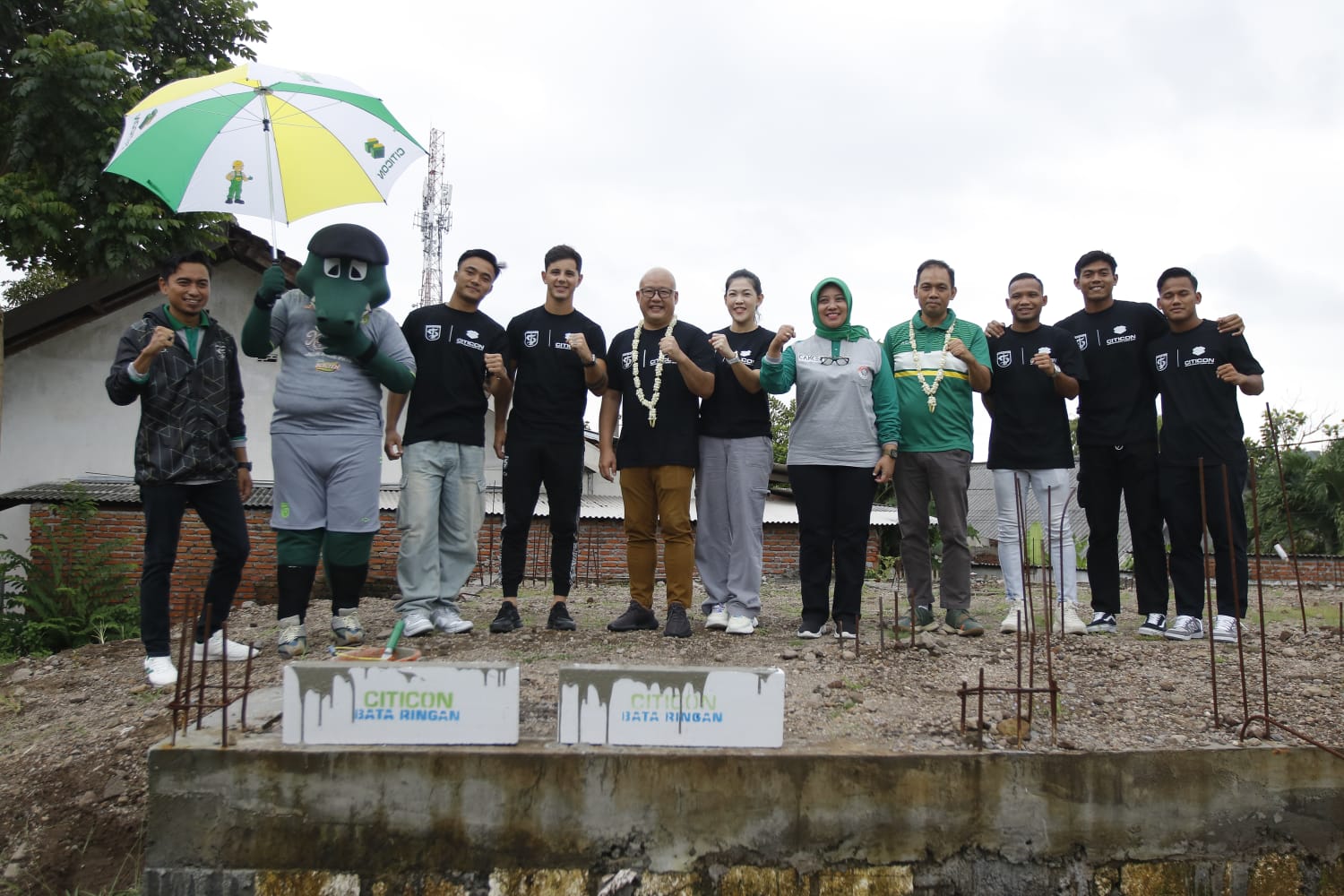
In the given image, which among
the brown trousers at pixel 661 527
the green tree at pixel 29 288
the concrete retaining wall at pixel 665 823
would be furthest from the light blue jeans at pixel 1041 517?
the green tree at pixel 29 288

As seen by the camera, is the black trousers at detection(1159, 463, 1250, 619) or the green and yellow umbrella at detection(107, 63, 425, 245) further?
the black trousers at detection(1159, 463, 1250, 619)

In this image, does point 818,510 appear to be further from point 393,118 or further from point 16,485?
point 16,485

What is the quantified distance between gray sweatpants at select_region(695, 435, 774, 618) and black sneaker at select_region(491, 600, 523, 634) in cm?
103

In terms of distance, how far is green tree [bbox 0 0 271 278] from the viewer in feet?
29.1

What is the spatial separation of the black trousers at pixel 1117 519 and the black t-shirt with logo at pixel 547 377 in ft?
9.61

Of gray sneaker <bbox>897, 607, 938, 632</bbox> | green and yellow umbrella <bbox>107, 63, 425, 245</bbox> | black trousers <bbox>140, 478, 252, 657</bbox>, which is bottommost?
gray sneaker <bbox>897, 607, 938, 632</bbox>

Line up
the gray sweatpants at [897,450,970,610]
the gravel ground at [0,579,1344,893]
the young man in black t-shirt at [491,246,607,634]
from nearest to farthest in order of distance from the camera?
1. the gravel ground at [0,579,1344,893]
2. the young man in black t-shirt at [491,246,607,634]
3. the gray sweatpants at [897,450,970,610]

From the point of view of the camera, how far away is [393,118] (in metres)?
4.92

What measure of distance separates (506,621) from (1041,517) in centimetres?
309

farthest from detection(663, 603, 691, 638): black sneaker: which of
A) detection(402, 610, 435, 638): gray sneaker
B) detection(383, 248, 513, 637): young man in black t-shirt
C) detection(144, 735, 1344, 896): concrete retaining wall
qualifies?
detection(144, 735, 1344, 896): concrete retaining wall

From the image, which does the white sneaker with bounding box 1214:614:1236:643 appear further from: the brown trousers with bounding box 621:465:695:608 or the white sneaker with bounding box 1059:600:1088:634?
the brown trousers with bounding box 621:465:695:608

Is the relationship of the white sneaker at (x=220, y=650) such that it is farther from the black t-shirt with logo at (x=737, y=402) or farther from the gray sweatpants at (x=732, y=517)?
the black t-shirt with logo at (x=737, y=402)

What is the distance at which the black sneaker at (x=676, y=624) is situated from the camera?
4.75 m

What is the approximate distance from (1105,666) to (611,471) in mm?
2698
